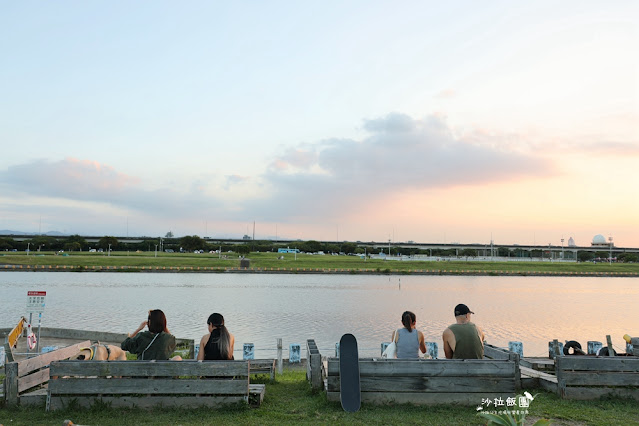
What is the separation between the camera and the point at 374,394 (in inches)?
338

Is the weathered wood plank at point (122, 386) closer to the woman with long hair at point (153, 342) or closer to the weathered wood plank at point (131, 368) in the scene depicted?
the weathered wood plank at point (131, 368)

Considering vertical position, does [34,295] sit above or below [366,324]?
above

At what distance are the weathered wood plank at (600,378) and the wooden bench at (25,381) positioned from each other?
9.44 m

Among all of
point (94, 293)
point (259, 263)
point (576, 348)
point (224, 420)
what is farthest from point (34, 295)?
point (259, 263)

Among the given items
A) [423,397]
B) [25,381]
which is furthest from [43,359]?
[423,397]

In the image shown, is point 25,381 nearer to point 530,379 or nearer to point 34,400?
point 34,400

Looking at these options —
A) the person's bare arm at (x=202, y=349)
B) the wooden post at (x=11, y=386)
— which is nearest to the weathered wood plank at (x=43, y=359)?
the wooden post at (x=11, y=386)

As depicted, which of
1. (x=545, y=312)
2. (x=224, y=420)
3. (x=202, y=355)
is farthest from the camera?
(x=545, y=312)

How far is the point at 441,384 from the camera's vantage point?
8.59 meters

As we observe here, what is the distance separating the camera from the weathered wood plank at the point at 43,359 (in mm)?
8688

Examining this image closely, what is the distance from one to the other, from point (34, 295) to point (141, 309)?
64.1 feet

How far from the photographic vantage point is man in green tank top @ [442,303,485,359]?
9.08 metres

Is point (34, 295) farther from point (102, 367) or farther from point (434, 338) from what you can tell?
point (434, 338)

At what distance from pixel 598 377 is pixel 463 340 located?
2.53m
